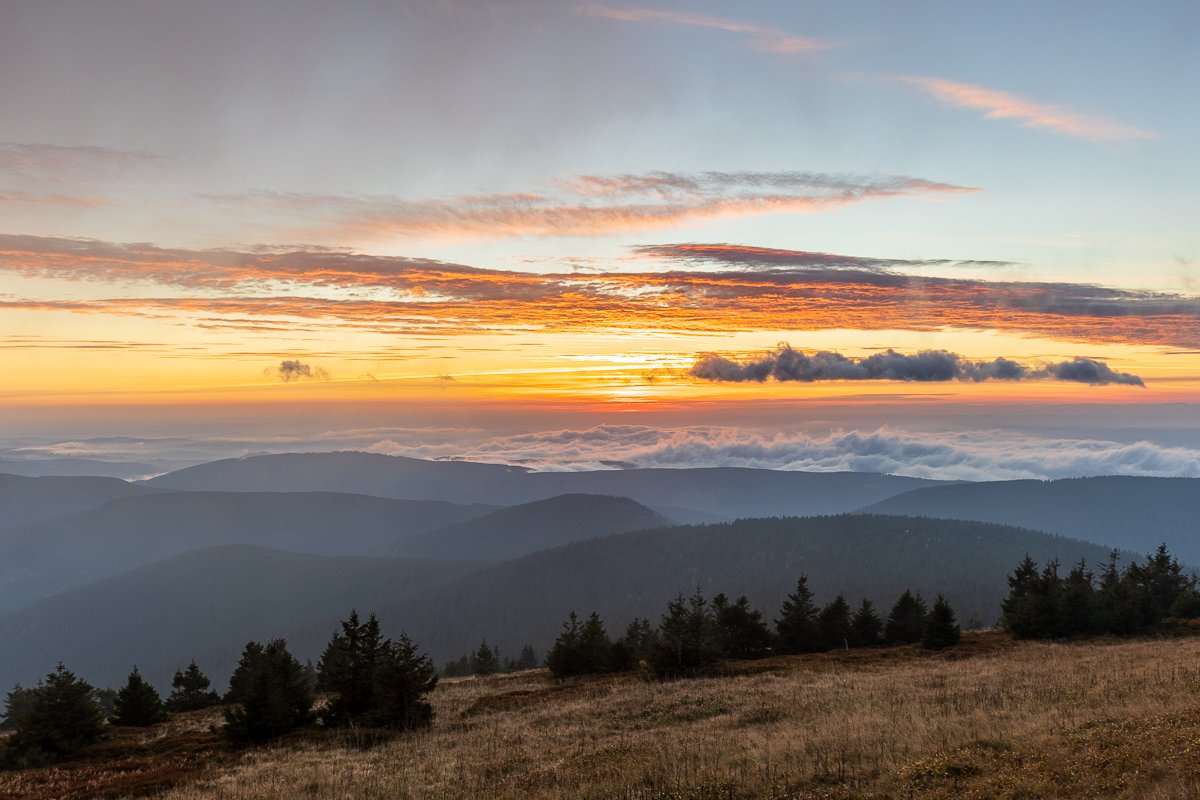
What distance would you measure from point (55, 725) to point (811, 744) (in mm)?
28340

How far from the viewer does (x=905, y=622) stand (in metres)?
57.1

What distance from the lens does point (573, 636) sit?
4784 centimetres

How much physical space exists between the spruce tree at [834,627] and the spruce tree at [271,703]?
1581 inches

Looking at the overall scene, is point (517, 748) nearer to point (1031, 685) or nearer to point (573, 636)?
point (1031, 685)

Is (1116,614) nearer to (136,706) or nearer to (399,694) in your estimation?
(399,694)

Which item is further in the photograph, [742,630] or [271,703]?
[742,630]

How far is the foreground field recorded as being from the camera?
12891 millimetres

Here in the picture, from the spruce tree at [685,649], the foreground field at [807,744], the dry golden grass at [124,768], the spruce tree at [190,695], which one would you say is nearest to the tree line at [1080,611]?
the foreground field at [807,744]

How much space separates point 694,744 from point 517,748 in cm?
575

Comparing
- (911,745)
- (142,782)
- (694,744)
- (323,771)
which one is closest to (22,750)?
(142,782)

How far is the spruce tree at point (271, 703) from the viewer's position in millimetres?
26672

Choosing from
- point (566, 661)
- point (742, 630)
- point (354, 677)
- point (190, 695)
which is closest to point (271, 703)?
point (354, 677)

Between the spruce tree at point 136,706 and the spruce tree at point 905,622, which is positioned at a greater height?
the spruce tree at point 136,706

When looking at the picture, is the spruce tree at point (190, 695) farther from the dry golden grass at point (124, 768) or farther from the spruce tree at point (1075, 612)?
the spruce tree at point (1075, 612)
